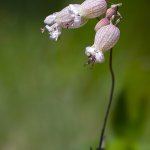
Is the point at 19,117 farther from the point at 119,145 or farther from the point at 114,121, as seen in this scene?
the point at 119,145

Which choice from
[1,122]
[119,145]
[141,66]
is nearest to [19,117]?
[1,122]

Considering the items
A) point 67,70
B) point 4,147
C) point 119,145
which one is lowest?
point 4,147

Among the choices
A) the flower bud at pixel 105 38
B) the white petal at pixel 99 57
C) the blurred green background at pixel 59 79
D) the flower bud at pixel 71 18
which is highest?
the flower bud at pixel 71 18

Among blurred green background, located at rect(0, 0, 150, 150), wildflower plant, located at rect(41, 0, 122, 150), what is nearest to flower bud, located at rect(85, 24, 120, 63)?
wildflower plant, located at rect(41, 0, 122, 150)

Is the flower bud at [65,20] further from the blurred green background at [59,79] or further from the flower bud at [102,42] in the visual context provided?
the blurred green background at [59,79]

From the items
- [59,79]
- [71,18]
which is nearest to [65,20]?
[71,18]

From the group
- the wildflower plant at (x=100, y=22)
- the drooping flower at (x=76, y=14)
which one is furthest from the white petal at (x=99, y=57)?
the drooping flower at (x=76, y=14)
